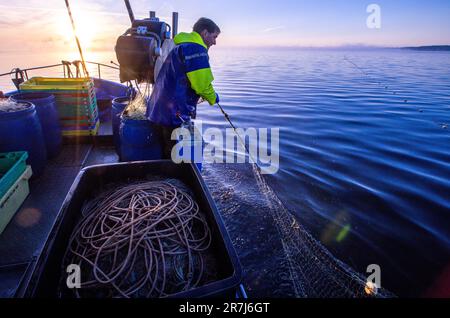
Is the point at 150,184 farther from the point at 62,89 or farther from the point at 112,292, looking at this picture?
the point at 62,89

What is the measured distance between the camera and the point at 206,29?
4.10m

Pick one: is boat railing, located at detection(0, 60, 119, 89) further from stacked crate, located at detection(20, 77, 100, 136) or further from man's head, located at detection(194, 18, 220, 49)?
man's head, located at detection(194, 18, 220, 49)

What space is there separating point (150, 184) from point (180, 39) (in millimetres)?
2160

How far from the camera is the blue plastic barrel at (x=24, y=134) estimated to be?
4332 millimetres

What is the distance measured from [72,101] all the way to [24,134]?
1.83 m

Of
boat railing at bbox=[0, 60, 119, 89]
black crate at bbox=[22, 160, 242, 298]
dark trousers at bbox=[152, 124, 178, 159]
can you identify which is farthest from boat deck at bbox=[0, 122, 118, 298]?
boat railing at bbox=[0, 60, 119, 89]

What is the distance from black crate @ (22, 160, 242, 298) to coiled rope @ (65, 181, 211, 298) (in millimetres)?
112

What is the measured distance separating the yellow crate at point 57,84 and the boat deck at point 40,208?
47.0 inches

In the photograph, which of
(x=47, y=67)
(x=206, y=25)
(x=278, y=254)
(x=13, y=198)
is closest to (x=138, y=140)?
(x=13, y=198)

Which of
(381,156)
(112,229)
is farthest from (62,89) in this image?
(381,156)

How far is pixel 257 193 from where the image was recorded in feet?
20.8

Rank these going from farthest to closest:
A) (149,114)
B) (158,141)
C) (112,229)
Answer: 1. (158,141)
2. (149,114)
3. (112,229)

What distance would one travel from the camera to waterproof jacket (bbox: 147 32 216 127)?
3.79 m

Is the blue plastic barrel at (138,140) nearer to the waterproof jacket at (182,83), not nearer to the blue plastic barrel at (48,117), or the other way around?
the waterproof jacket at (182,83)
